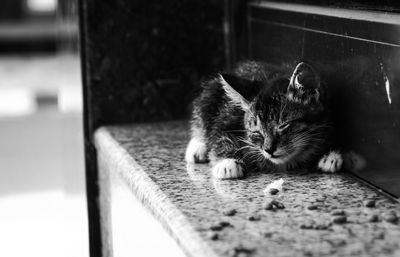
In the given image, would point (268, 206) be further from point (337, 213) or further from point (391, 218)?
point (391, 218)

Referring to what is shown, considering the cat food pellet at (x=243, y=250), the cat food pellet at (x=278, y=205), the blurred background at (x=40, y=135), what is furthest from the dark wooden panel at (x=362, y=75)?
the blurred background at (x=40, y=135)

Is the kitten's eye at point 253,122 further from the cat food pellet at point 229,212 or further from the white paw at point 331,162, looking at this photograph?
the cat food pellet at point 229,212

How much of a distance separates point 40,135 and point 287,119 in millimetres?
4344

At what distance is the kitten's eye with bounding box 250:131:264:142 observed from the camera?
2.09 meters

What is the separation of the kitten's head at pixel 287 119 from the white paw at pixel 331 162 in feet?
0.13

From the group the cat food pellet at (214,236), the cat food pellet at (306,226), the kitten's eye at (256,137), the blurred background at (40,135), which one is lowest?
the blurred background at (40,135)

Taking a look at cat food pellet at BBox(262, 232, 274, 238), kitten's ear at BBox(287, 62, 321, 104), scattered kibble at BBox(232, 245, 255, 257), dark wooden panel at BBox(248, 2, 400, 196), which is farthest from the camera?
kitten's ear at BBox(287, 62, 321, 104)

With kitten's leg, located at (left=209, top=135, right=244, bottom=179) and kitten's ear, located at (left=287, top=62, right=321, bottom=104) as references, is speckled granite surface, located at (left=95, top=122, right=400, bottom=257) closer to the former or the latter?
kitten's leg, located at (left=209, top=135, right=244, bottom=179)

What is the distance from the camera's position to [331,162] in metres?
2.08

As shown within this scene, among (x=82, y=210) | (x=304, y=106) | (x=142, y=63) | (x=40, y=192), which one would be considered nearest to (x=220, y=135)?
(x=304, y=106)

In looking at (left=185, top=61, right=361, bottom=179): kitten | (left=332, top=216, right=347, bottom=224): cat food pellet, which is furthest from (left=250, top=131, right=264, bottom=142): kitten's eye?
(left=332, top=216, right=347, bottom=224): cat food pellet

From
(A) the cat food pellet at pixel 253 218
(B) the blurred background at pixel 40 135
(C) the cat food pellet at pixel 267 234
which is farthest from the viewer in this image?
(B) the blurred background at pixel 40 135

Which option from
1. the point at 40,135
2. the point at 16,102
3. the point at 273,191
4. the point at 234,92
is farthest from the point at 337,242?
the point at 16,102

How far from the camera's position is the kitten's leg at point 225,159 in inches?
81.4
